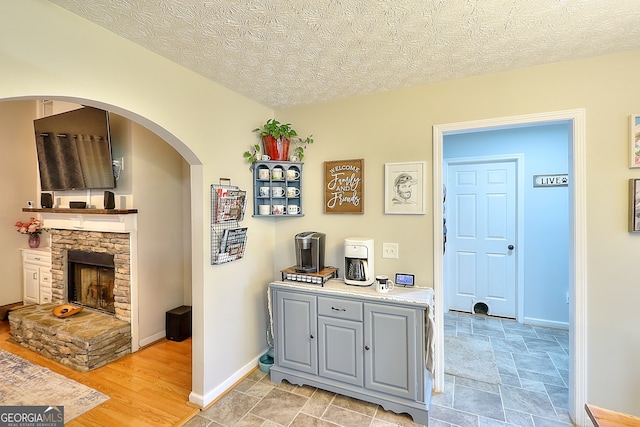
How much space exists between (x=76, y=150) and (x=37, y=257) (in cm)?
171

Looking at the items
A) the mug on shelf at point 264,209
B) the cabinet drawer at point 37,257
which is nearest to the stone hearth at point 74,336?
the cabinet drawer at point 37,257

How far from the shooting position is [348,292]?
2.21 meters

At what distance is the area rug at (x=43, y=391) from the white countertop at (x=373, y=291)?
164 centimetres

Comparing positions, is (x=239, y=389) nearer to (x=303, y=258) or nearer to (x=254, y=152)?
(x=303, y=258)

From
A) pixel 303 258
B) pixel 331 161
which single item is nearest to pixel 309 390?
pixel 303 258

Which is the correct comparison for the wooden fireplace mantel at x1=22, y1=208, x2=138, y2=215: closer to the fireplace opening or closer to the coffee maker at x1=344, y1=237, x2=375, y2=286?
the fireplace opening

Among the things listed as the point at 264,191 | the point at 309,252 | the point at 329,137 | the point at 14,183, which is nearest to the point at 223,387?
the point at 309,252

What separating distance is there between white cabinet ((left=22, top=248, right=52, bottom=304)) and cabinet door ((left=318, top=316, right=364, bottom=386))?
3.61m

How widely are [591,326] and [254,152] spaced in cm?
286

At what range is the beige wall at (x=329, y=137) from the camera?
4.78ft

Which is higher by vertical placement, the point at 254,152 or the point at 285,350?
the point at 254,152

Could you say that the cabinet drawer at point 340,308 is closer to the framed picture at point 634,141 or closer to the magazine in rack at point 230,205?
the magazine in rack at point 230,205

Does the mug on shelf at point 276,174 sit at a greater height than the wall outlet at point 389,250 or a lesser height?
greater

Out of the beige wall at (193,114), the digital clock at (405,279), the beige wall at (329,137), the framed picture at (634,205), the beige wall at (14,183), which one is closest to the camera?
the beige wall at (193,114)
